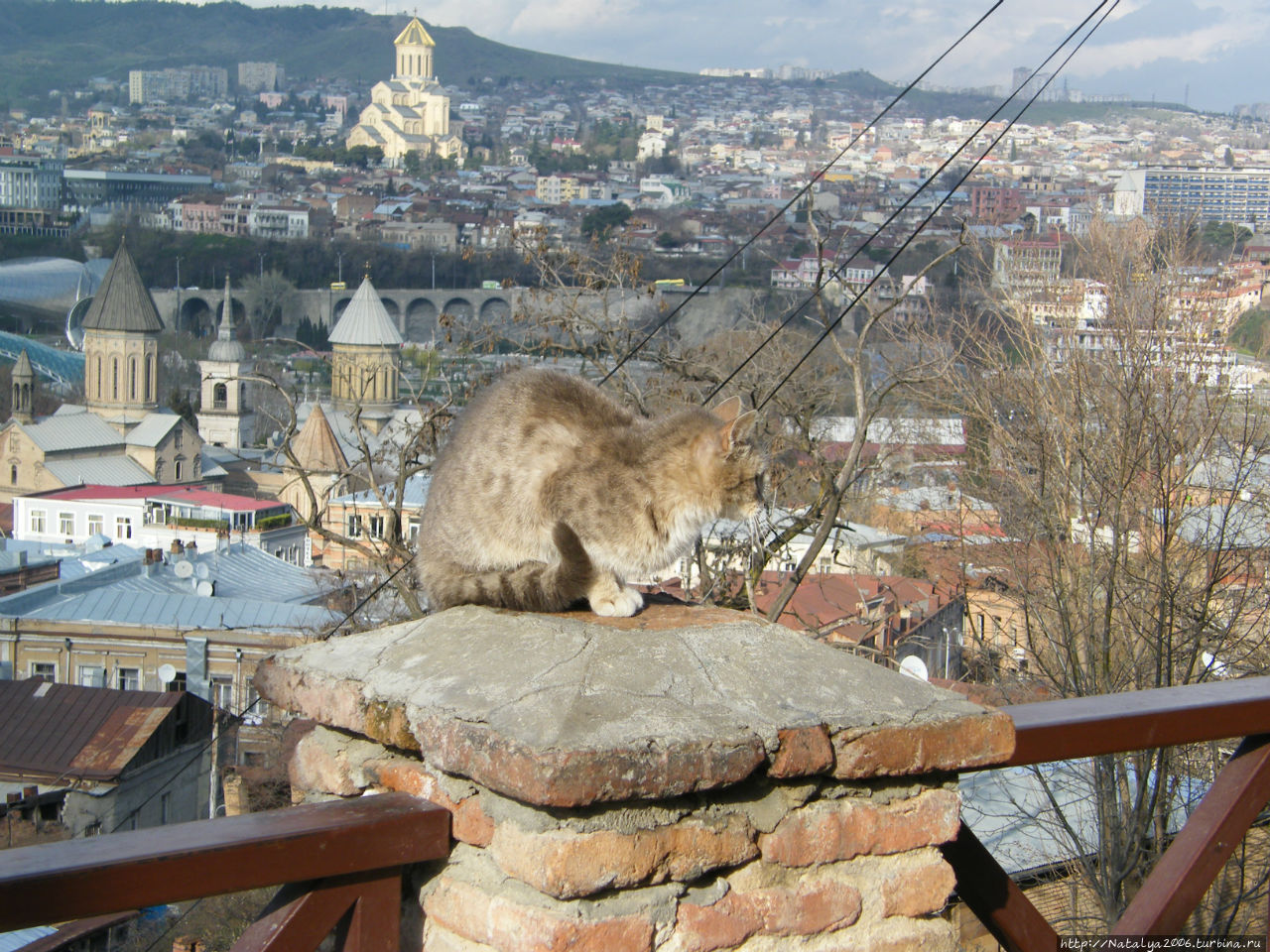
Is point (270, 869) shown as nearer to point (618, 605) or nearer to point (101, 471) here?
point (618, 605)

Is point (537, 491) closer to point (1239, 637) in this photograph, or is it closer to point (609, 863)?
point (609, 863)

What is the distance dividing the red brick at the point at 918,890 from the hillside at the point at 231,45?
166261mm

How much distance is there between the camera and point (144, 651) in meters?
21.5

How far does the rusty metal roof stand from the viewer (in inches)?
606

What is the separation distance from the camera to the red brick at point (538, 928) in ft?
4.36

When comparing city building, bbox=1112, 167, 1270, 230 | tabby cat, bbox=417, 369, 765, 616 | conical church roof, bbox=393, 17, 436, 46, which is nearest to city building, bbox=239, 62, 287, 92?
conical church roof, bbox=393, 17, 436, 46

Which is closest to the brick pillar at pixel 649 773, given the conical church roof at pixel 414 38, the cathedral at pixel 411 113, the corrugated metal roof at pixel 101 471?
the corrugated metal roof at pixel 101 471

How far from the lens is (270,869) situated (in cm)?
115

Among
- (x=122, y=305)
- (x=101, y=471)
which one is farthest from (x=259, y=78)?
(x=101, y=471)

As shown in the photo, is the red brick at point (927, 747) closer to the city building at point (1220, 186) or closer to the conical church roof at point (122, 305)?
the city building at point (1220, 186)

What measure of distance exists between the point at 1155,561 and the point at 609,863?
8510 millimetres

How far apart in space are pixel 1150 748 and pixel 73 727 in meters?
16.5

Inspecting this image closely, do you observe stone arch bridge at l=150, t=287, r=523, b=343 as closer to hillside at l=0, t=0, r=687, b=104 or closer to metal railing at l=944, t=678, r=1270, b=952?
metal railing at l=944, t=678, r=1270, b=952

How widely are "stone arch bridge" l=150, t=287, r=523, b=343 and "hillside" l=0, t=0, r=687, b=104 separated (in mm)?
87849
